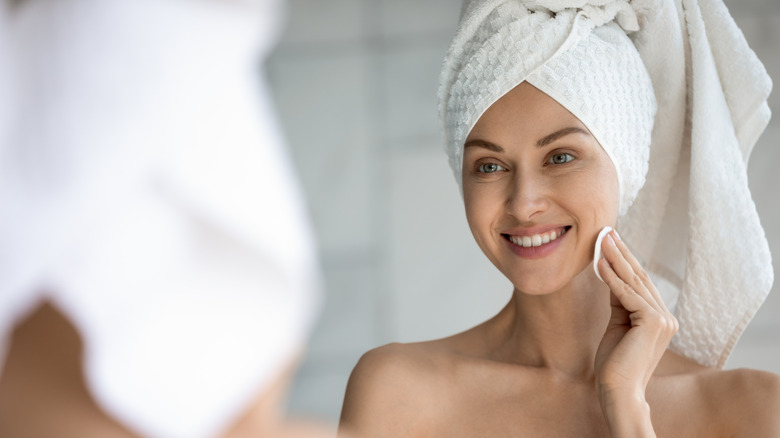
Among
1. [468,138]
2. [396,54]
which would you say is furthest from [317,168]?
[468,138]

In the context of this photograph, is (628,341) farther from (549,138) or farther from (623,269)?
(549,138)

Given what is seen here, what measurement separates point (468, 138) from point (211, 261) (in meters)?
1.35

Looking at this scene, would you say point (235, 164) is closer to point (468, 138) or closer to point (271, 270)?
point (271, 270)

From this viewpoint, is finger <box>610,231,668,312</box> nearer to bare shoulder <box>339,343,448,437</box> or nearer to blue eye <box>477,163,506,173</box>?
blue eye <box>477,163,506,173</box>

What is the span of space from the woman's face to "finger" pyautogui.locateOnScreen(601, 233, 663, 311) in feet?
0.10

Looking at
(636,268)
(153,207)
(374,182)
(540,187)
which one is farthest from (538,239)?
(374,182)

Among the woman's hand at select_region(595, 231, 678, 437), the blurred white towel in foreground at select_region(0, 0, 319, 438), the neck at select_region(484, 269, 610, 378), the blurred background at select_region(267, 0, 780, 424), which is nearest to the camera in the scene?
the blurred white towel in foreground at select_region(0, 0, 319, 438)

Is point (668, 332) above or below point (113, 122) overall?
below

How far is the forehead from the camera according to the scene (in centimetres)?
172

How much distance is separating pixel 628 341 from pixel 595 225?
0.23m

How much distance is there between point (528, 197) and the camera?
5.59ft

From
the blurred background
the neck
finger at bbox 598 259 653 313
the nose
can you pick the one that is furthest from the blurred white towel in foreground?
the blurred background

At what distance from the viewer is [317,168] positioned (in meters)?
3.69

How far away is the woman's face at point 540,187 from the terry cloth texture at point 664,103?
0.03 meters
